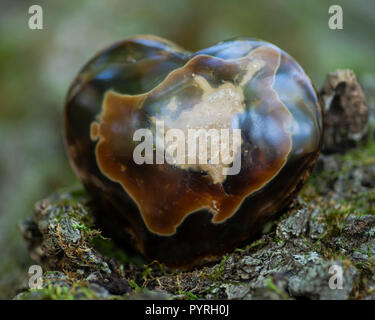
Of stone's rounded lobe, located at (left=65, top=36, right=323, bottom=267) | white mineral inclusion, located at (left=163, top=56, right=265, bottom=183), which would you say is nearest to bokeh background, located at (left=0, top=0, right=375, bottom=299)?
stone's rounded lobe, located at (left=65, top=36, right=323, bottom=267)

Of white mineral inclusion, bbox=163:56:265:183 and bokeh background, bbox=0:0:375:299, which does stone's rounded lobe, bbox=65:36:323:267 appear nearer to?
white mineral inclusion, bbox=163:56:265:183

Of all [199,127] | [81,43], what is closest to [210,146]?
[199,127]

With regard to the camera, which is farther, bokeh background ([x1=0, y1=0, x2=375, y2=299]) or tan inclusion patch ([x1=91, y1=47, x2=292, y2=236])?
bokeh background ([x1=0, y1=0, x2=375, y2=299])

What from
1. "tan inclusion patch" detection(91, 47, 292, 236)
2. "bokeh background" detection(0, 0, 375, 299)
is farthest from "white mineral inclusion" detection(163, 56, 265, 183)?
"bokeh background" detection(0, 0, 375, 299)

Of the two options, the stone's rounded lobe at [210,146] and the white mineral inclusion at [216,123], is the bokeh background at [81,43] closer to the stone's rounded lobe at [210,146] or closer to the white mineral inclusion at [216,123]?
the stone's rounded lobe at [210,146]

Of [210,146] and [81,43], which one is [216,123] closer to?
[210,146]

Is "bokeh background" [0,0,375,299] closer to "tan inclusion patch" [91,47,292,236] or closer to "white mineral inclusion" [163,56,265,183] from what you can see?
"tan inclusion patch" [91,47,292,236]
